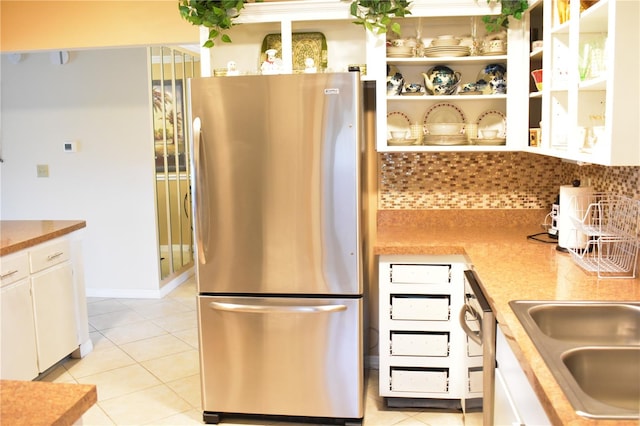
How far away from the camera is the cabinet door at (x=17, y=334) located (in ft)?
9.68

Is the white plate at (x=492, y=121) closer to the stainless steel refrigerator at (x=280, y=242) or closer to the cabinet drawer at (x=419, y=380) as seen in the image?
the stainless steel refrigerator at (x=280, y=242)

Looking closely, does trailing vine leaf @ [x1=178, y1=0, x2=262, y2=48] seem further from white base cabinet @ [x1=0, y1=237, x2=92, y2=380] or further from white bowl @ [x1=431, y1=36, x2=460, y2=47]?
white base cabinet @ [x1=0, y1=237, x2=92, y2=380]

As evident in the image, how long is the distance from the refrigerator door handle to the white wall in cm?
229

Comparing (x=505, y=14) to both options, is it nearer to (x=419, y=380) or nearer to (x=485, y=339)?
(x=485, y=339)

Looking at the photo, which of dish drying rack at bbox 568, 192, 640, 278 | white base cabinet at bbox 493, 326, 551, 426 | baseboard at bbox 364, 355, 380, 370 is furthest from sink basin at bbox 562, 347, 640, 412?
baseboard at bbox 364, 355, 380, 370

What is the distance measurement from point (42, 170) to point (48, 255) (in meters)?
1.95

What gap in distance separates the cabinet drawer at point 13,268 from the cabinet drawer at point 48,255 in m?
0.06

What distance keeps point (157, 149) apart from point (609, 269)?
3.78 m

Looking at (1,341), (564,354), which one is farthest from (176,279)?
(564,354)

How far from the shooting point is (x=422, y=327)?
2.82 metres

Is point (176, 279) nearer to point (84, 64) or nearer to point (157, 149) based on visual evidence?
point (157, 149)

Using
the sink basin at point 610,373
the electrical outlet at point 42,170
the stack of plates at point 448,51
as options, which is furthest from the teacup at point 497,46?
the electrical outlet at point 42,170

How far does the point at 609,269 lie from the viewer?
222cm

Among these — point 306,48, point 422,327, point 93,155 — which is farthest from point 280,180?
point 93,155
